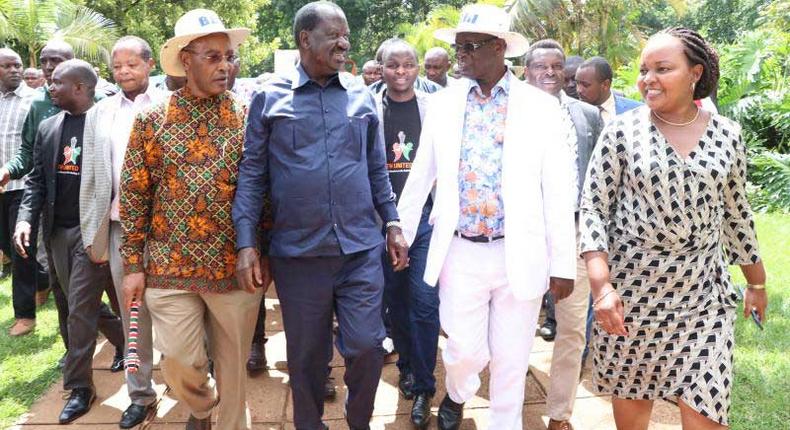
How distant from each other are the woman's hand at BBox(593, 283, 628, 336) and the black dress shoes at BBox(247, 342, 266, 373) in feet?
9.68

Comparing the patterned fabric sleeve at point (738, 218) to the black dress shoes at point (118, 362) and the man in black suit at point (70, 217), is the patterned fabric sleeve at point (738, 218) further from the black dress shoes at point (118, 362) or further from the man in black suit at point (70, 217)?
the black dress shoes at point (118, 362)

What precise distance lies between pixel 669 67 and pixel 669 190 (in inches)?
21.0

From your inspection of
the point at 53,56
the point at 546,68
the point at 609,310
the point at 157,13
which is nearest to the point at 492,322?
the point at 609,310

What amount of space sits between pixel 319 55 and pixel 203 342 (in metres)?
1.64

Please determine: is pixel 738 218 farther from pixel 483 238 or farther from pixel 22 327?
pixel 22 327

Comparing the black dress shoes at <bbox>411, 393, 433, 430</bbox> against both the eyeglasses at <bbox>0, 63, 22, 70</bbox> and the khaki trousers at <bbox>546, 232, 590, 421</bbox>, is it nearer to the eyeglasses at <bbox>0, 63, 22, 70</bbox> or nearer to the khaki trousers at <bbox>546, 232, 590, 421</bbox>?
the khaki trousers at <bbox>546, 232, 590, 421</bbox>

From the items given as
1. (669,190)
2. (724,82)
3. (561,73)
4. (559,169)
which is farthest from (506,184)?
(724,82)

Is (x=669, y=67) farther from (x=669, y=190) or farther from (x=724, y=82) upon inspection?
(x=724, y=82)

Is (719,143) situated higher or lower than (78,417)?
higher

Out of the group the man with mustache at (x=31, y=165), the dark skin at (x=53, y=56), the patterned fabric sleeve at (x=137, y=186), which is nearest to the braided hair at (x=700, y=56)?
the patterned fabric sleeve at (x=137, y=186)

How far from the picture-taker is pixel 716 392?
9.53 feet

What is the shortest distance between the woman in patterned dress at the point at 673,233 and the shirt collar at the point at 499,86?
28.0 inches

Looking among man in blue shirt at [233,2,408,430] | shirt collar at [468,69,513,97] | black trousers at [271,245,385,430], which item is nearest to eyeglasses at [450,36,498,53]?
shirt collar at [468,69,513,97]

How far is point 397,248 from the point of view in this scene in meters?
3.70
